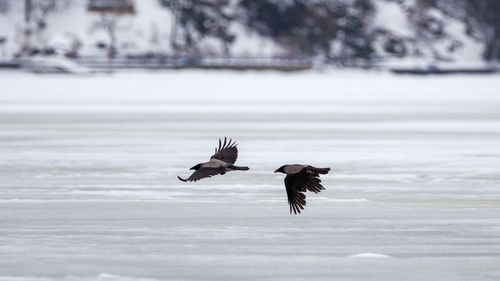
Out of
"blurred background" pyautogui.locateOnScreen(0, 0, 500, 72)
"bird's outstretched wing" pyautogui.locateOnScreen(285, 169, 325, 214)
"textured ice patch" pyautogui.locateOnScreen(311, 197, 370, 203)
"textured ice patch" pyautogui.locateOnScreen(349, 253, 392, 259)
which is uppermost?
"bird's outstretched wing" pyautogui.locateOnScreen(285, 169, 325, 214)

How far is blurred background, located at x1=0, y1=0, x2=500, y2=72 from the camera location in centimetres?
8362

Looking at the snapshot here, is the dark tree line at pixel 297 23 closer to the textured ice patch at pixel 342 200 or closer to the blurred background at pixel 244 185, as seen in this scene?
the blurred background at pixel 244 185

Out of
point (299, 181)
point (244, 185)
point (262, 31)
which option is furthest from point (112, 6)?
point (299, 181)

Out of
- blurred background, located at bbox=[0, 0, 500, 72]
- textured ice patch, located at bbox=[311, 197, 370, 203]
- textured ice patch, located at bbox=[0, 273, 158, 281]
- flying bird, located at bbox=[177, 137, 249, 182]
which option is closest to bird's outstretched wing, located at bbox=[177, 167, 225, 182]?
flying bird, located at bbox=[177, 137, 249, 182]

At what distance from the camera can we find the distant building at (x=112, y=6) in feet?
283

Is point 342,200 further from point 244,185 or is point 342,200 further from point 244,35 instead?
point 244,35

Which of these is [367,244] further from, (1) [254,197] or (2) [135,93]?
(2) [135,93]

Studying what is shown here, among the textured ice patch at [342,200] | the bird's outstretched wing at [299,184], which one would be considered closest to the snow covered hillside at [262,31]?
the textured ice patch at [342,200]

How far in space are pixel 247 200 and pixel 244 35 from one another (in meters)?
76.1

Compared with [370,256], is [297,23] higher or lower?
lower

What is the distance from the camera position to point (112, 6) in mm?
86812

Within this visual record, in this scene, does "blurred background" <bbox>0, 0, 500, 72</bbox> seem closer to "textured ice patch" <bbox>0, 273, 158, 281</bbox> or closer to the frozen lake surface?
the frozen lake surface

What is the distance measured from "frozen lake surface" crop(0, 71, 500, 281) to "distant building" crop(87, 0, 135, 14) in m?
56.3

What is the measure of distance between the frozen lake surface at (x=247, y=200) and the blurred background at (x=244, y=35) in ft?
168
